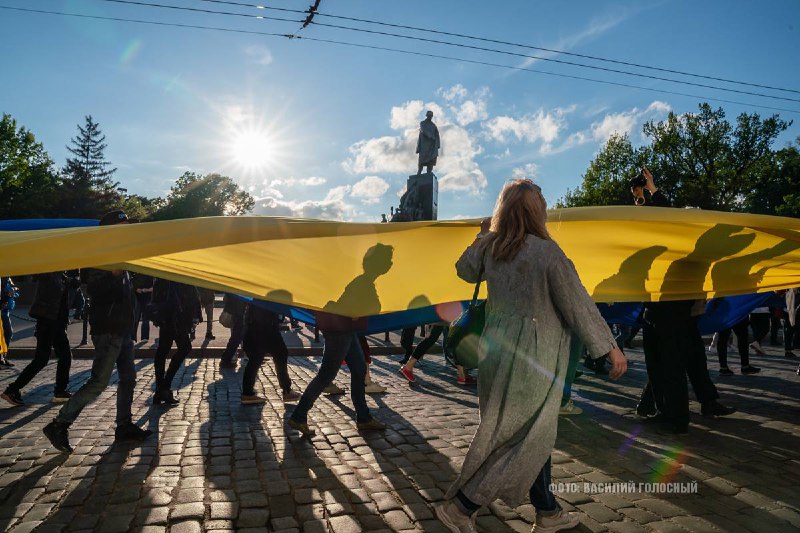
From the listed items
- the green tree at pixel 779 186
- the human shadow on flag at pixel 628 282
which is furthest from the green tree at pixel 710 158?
the human shadow on flag at pixel 628 282

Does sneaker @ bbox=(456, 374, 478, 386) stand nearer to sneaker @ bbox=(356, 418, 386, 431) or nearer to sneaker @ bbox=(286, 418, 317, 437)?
sneaker @ bbox=(356, 418, 386, 431)

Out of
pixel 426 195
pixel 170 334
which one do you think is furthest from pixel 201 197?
pixel 170 334

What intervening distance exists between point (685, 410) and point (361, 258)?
3653 millimetres

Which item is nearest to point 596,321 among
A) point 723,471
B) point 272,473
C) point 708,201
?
point 723,471

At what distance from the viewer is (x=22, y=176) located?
4522 cm

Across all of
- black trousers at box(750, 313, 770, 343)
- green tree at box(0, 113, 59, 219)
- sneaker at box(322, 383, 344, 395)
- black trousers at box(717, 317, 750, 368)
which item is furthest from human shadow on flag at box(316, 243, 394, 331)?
green tree at box(0, 113, 59, 219)

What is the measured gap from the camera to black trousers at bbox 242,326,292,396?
6383 millimetres

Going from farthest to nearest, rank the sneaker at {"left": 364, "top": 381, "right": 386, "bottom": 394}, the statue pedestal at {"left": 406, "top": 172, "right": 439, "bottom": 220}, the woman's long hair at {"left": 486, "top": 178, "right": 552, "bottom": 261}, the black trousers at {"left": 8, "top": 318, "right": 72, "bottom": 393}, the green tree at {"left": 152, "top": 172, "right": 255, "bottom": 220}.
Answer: the green tree at {"left": 152, "top": 172, "right": 255, "bottom": 220} < the statue pedestal at {"left": 406, "top": 172, "right": 439, "bottom": 220} < the sneaker at {"left": 364, "top": 381, "right": 386, "bottom": 394} < the black trousers at {"left": 8, "top": 318, "right": 72, "bottom": 393} < the woman's long hair at {"left": 486, "top": 178, "right": 552, "bottom": 261}

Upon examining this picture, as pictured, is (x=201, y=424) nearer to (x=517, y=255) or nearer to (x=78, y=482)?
(x=78, y=482)

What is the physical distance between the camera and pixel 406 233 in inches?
153

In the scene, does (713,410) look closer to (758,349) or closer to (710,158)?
(758,349)

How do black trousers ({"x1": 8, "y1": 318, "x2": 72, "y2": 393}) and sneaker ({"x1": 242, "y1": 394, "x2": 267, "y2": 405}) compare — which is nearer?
black trousers ({"x1": 8, "y1": 318, "x2": 72, "y2": 393})

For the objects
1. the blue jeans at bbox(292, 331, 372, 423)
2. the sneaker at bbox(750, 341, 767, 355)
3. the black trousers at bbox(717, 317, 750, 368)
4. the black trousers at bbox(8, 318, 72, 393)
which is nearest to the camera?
the blue jeans at bbox(292, 331, 372, 423)

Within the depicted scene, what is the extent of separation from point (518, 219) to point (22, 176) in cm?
5519
